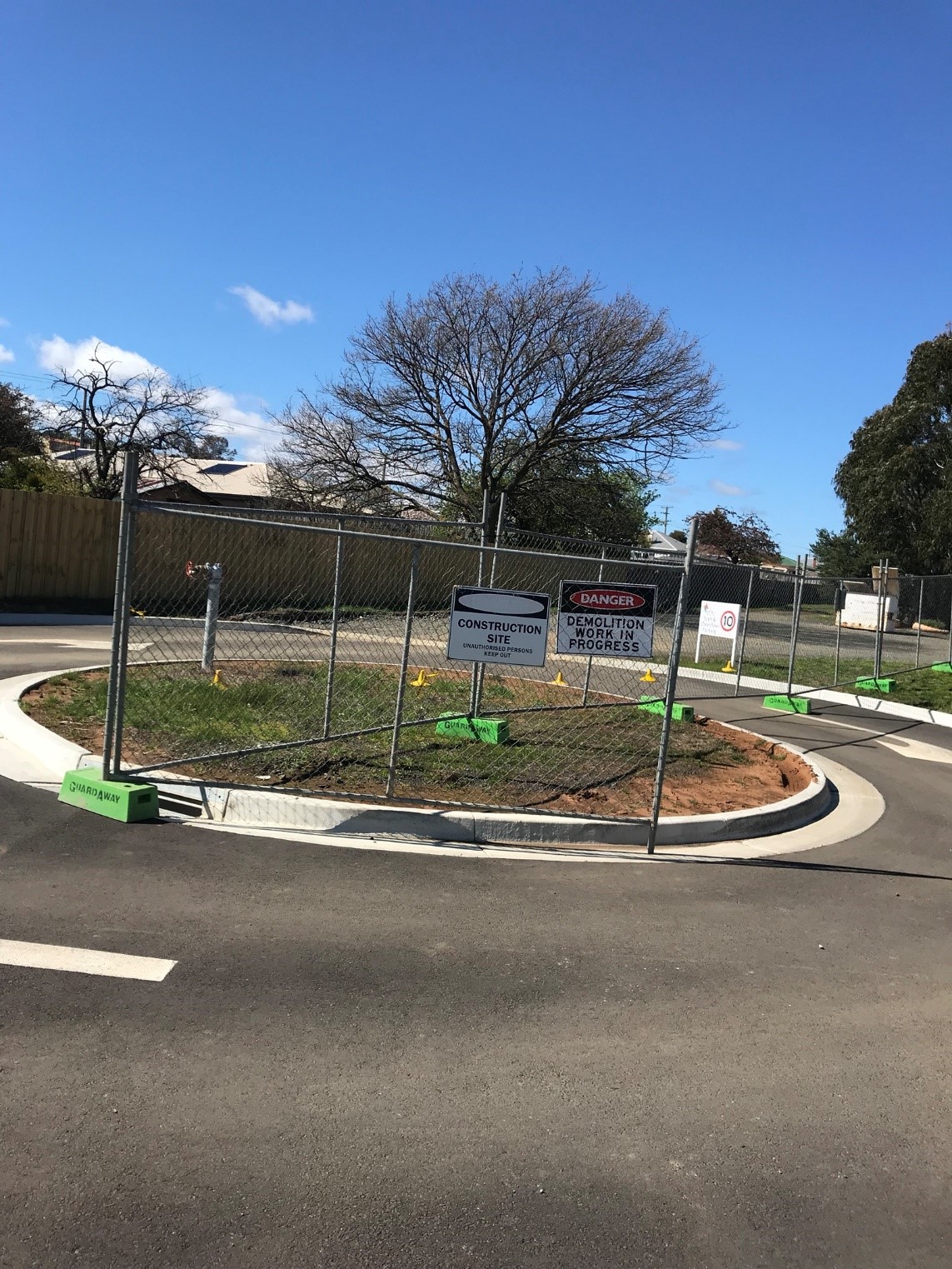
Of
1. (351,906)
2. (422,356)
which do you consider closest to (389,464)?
(422,356)

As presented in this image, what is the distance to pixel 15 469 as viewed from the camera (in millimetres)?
34562

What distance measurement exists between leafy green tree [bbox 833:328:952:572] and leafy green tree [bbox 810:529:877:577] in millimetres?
4378

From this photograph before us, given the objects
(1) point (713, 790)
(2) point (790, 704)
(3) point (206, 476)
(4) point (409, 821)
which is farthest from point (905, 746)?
(3) point (206, 476)

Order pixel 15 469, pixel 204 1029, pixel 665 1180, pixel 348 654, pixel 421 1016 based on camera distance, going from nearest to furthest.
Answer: pixel 665 1180
pixel 204 1029
pixel 421 1016
pixel 348 654
pixel 15 469

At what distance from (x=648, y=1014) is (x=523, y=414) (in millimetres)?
24427

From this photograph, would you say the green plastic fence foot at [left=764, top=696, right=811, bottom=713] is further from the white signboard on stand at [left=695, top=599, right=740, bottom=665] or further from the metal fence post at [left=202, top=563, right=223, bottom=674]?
the metal fence post at [left=202, top=563, right=223, bottom=674]

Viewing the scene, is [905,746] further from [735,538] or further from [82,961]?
[735,538]

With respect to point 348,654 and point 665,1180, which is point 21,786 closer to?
point 665,1180

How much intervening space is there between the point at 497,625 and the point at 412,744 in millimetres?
1801

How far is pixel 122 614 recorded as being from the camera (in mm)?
6168

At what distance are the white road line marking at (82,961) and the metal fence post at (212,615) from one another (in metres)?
6.15

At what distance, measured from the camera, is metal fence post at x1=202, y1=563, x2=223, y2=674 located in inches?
412

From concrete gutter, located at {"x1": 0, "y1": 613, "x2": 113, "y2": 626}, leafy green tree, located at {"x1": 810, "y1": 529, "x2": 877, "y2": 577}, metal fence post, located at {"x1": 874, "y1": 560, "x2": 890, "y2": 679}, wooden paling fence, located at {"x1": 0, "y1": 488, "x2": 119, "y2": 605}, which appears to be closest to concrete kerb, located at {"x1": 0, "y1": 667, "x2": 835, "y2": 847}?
metal fence post, located at {"x1": 874, "y1": 560, "x2": 890, "y2": 679}

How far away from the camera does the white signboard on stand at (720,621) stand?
15305 mm
